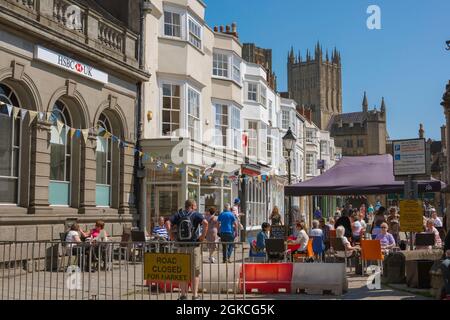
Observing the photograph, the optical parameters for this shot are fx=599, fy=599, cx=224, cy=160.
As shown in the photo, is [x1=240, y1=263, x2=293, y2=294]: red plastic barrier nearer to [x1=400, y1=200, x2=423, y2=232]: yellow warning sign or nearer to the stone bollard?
the stone bollard

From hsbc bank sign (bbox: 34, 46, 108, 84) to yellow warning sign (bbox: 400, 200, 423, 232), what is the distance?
9331mm

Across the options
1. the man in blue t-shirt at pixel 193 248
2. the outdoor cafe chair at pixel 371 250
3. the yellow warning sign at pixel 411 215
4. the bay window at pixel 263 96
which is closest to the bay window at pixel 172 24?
the man in blue t-shirt at pixel 193 248

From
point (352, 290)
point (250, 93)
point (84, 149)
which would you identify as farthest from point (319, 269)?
point (250, 93)

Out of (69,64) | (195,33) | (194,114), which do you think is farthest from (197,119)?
(69,64)

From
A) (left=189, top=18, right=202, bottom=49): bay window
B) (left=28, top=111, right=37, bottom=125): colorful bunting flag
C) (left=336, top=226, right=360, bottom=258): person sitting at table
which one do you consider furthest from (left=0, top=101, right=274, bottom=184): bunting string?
(left=336, top=226, right=360, bottom=258): person sitting at table

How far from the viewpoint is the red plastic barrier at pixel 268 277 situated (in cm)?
1159

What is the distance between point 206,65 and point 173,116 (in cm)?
457

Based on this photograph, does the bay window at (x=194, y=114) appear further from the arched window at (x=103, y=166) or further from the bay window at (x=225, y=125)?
the arched window at (x=103, y=166)

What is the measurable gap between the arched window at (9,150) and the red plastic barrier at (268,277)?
642 cm

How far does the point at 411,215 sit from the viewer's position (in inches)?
523

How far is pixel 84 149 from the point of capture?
17156mm

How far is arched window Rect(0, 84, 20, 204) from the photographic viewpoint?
46.9 feet

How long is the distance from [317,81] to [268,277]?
157m
